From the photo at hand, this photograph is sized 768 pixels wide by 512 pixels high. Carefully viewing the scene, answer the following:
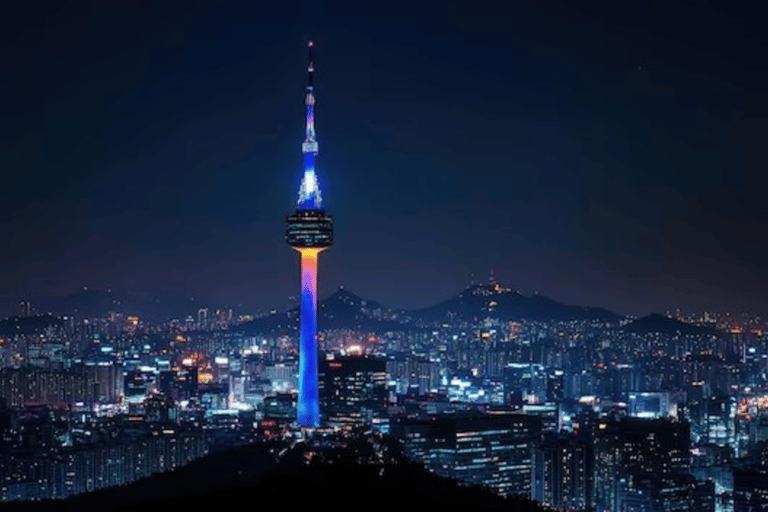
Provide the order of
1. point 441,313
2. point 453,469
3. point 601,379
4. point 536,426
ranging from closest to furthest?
point 453,469
point 536,426
point 601,379
point 441,313

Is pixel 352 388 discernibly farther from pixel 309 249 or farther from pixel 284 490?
pixel 284 490

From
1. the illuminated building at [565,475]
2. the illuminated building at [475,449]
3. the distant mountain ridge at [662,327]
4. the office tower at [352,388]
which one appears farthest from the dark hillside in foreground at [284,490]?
the distant mountain ridge at [662,327]

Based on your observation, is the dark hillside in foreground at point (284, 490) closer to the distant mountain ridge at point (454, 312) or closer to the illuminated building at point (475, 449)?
the illuminated building at point (475, 449)

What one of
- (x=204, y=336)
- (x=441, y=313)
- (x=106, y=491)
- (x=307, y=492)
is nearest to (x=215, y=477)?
(x=106, y=491)

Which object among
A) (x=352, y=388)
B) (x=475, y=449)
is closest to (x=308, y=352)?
(x=475, y=449)

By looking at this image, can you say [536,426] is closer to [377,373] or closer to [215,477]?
[377,373]

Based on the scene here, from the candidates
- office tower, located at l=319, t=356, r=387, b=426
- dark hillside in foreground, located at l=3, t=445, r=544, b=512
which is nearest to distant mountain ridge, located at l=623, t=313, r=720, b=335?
office tower, located at l=319, t=356, r=387, b=426

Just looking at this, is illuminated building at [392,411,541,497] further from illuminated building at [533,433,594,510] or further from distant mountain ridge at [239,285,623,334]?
distant mountain ridge at [239,285,623,334]

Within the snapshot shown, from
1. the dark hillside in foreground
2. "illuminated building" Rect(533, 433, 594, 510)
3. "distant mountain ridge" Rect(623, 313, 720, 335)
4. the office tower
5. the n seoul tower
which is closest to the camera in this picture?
the dark hillside in foreground
